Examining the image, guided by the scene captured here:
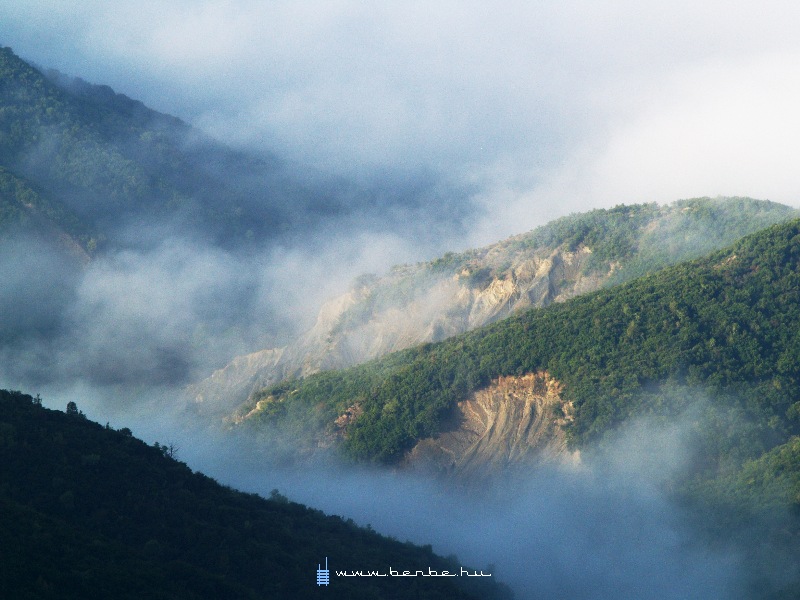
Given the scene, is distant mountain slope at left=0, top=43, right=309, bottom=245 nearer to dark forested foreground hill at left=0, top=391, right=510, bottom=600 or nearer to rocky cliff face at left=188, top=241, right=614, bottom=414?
rocky cliff face at left=188, top=241, right=614, bottom=414

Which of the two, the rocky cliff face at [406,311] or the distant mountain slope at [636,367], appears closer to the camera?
the distant mountain slope at [636,367]

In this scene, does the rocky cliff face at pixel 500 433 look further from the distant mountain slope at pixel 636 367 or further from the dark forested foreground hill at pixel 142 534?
the dark forested foreground hill at pixel 142 534

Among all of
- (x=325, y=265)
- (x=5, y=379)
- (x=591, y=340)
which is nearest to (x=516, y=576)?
(x=591, y=340)

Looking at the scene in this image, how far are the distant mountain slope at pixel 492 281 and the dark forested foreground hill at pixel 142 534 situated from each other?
5037cm

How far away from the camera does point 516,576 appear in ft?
226

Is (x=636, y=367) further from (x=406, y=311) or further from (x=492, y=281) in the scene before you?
(x=406, y=311)

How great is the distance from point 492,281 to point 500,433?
1191 inches

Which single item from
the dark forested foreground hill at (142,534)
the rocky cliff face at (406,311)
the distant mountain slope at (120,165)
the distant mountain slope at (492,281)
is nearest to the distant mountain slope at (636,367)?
the distant mountain slope at (492,281)

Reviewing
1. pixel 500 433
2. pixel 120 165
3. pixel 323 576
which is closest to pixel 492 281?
pixel 500 433

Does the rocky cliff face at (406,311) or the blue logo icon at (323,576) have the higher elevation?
the rocky cliff face at (406,311)

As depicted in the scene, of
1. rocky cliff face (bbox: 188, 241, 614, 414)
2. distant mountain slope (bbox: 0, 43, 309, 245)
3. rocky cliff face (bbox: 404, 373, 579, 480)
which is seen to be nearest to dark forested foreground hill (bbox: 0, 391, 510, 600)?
rocky cliff face (bbox: 404, 373, 579, 480)

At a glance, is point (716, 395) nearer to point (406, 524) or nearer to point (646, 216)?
point (406, 524)

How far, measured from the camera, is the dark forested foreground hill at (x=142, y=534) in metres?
43.4

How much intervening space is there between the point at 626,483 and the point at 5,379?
60.3 m
